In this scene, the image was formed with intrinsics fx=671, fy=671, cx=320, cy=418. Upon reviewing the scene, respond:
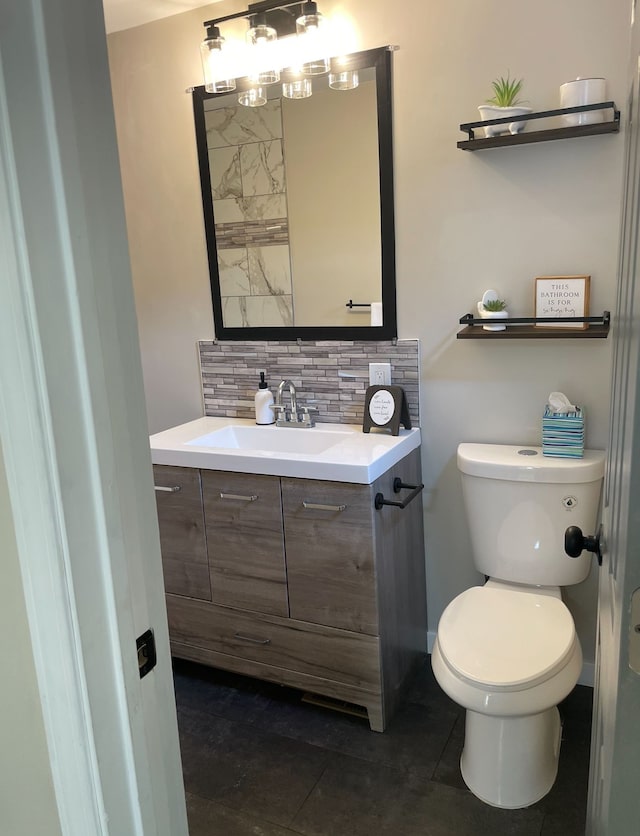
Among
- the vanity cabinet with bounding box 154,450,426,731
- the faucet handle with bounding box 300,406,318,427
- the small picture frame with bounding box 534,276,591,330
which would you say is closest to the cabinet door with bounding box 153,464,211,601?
the vanity cabinet with bounding box 154,450,426,731

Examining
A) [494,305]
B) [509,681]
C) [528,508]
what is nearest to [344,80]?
[494,305]

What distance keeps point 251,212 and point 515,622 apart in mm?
1680

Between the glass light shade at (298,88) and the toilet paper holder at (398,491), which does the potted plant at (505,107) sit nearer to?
the glass light shade at (298,88)

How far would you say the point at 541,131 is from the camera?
1941 millimetres

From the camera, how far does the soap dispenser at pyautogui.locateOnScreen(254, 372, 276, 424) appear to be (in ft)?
8.39

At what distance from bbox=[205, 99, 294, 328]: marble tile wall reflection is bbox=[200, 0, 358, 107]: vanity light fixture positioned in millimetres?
82

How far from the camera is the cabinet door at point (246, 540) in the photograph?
85.9 inches

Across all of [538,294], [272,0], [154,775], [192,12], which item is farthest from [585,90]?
[154,775]

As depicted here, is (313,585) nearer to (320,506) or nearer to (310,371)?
(320,506)

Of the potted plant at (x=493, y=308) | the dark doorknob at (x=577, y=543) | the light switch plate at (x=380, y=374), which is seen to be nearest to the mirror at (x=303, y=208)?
the light switch plate at (x=380, y=374)

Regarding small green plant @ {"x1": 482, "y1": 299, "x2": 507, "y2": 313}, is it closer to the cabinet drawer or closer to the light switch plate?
the light switch plate

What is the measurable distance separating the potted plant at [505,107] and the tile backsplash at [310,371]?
718mm

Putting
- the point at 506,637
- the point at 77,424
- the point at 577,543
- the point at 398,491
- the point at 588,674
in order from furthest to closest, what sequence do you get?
the point at 588,674, the point at 398,491, the point at 506,637, the point at 577,543, the point at 77,424

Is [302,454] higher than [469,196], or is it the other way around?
[469,196]
